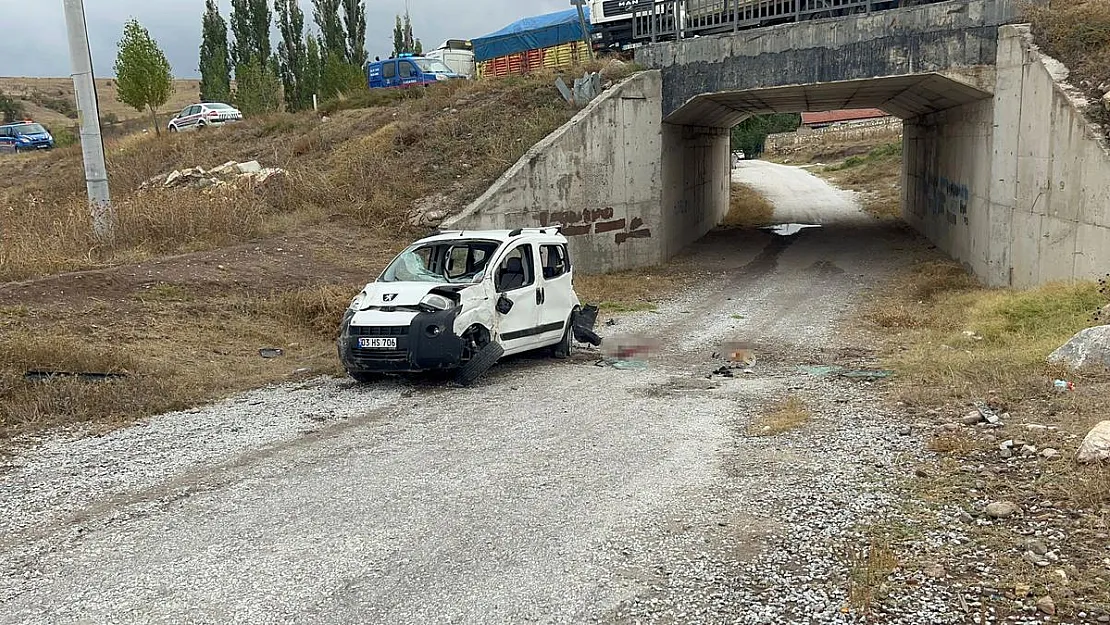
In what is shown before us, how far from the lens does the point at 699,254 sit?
77.0 feet

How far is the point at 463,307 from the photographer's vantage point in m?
9.95

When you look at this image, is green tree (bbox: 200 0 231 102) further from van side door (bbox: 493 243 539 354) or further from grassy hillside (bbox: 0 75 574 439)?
van side door (bbox: 493 243 539 354)

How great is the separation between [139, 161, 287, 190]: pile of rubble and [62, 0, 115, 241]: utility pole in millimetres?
4747

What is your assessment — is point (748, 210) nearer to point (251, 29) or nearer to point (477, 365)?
point (477, 365)

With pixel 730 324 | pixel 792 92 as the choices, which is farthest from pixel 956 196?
pixel 730 324

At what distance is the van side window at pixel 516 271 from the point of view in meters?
10.7

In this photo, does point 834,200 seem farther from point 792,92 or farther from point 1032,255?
point 1032,255

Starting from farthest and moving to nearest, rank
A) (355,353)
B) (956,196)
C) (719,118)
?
(719,118)
(956,196)
(355,353)

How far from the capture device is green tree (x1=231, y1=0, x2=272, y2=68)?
52781 mm

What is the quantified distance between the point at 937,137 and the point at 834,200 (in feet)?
55.6

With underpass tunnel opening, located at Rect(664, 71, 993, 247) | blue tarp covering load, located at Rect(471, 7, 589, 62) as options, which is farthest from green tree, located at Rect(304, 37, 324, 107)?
underpass tunnel opening, located at Rect(664, 71, 993, 247)

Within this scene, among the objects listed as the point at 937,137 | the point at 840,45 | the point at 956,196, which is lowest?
the point at 956,196

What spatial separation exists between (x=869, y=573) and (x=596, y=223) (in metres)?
15.7

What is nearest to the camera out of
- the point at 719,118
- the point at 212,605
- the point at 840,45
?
the point at 212,605
